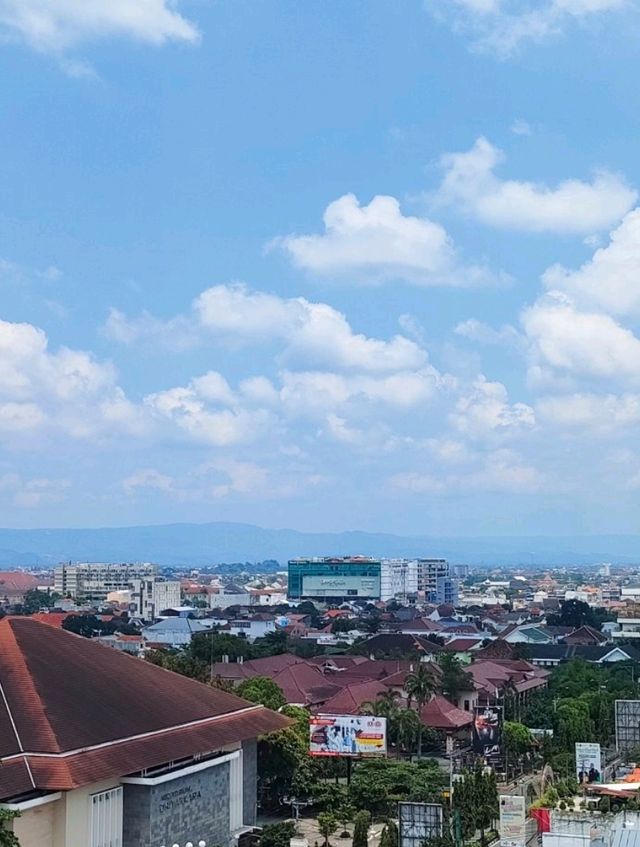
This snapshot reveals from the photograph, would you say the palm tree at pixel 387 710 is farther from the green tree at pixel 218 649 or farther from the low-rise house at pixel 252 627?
the low-rise house at pixel 252 627

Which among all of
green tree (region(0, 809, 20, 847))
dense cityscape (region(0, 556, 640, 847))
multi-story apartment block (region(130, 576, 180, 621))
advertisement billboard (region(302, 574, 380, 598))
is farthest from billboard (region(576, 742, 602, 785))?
advertisement billboard (region(302, 574, 380, 598))

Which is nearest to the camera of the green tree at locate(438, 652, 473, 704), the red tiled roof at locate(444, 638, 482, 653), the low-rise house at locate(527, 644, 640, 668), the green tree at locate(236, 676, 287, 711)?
the green tree at locate(236, 676, 287, 711)

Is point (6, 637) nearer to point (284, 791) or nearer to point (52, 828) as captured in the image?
point (52, 828)

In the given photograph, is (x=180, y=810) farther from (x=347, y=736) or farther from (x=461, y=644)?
(x=461, y=644)

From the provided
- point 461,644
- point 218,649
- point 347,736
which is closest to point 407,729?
point 347,736

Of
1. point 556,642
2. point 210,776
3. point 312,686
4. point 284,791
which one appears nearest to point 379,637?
point 556,642

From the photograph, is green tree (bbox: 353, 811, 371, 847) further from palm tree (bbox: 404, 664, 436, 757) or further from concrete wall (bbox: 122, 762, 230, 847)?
palm tree (bbox: 404, 664, 436, 757)

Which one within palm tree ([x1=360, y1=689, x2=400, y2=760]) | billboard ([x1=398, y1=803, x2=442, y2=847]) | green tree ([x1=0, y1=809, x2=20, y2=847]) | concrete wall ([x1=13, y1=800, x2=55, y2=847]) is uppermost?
green tree ([x1=0, y1=809, x2=20, y2=847])
